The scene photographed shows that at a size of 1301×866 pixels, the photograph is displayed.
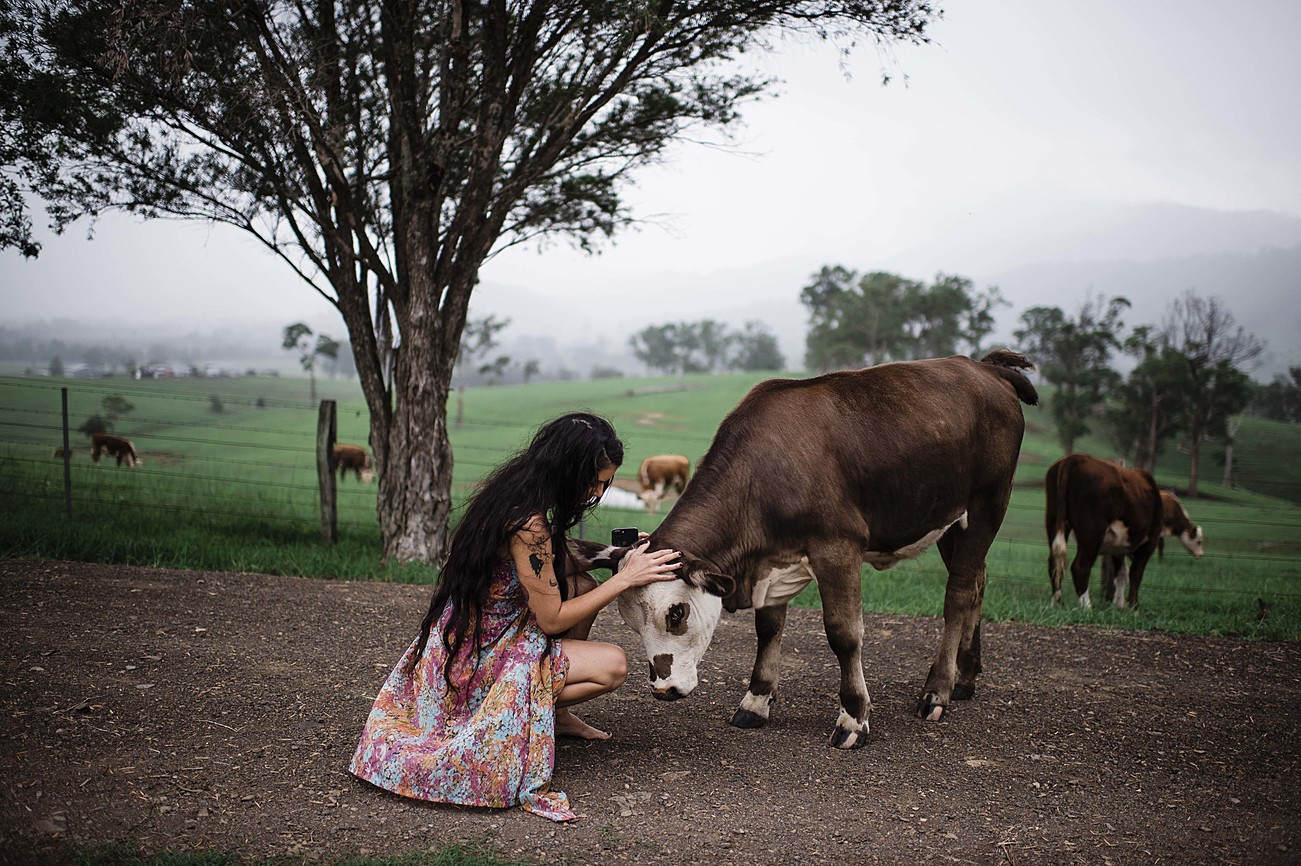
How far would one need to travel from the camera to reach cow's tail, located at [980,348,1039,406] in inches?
239

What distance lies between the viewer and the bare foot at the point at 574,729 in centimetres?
479

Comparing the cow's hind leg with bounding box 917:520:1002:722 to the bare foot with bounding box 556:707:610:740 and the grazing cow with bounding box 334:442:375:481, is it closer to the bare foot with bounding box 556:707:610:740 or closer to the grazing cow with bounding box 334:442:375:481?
the bare foot with bounding box 556:707:610:740

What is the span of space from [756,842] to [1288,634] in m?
6.38

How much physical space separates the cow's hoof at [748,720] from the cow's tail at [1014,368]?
8.69 feet

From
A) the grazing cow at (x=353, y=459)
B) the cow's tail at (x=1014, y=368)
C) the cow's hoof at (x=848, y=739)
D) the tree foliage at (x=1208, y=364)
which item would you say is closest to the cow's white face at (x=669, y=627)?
the cow's hoof at (x=848, y=739)

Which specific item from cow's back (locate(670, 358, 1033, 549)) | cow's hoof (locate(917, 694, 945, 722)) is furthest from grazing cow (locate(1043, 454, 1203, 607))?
cow's hoof (locate(917, 694, 945, 722))

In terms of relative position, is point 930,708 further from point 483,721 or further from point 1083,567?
point 1083,567

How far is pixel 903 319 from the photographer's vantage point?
175ft

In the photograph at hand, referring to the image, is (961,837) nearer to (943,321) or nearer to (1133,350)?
(1133,350)

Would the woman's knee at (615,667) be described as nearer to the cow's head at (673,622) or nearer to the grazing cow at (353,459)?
the cow's head at (673,622)

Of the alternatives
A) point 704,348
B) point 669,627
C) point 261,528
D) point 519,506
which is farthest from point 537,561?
point 704,348

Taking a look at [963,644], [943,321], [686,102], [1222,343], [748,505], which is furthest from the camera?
[943,321]

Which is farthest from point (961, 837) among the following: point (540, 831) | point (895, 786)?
point (540, 831)

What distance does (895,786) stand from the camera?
14.6 ft
